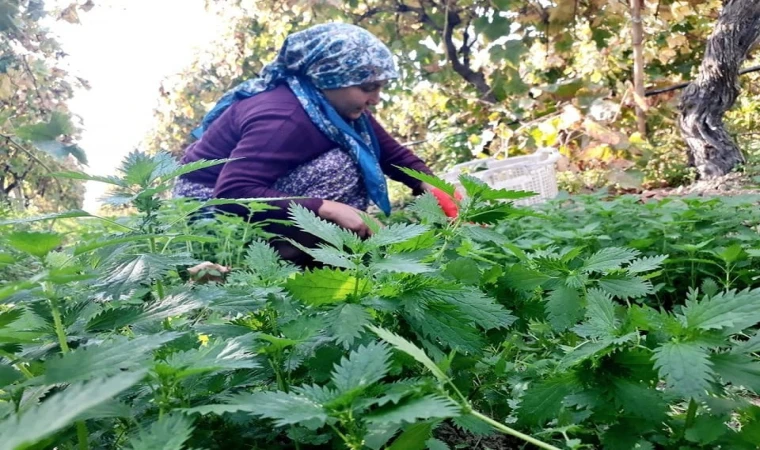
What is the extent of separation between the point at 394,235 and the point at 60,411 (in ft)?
1.06

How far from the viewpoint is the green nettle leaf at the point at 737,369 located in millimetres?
436

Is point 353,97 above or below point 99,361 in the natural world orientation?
above

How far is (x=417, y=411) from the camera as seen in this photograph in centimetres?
34

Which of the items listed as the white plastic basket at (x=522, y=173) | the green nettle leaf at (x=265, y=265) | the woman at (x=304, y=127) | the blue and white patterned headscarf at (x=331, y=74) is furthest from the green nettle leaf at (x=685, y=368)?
the white plastic basket at (x=522, y=173)

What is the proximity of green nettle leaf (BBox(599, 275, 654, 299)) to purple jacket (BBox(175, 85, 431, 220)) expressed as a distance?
1230 millimetres

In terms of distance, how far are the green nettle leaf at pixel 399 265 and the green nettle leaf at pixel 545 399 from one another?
0.15 meters

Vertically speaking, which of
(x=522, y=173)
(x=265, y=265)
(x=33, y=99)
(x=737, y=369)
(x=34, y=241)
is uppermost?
(x=33, y=99)

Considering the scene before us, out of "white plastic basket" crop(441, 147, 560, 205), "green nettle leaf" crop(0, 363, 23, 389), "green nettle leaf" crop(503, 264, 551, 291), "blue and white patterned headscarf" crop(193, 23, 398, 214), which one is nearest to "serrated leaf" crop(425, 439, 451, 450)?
"green nettle leaf" crop(503, 264, 551, 291)

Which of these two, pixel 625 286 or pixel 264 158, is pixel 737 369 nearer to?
pixel 625 286

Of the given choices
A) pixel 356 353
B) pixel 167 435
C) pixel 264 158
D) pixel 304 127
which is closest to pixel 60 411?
pixel 167 435

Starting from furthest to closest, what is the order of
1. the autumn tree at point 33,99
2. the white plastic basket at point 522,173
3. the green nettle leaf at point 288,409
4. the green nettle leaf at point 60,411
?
the white plastic basket at point 522,173 < the autumn tree at point 33,99 < the green nettle leaf at point 288,409 < the green nettle leaf at point 60,411

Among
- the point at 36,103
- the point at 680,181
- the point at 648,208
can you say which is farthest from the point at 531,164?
the point at 36,103

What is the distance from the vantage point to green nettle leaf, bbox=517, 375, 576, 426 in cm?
48

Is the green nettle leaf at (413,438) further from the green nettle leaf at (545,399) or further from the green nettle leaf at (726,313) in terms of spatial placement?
the green nettle leaf at (726,313)
